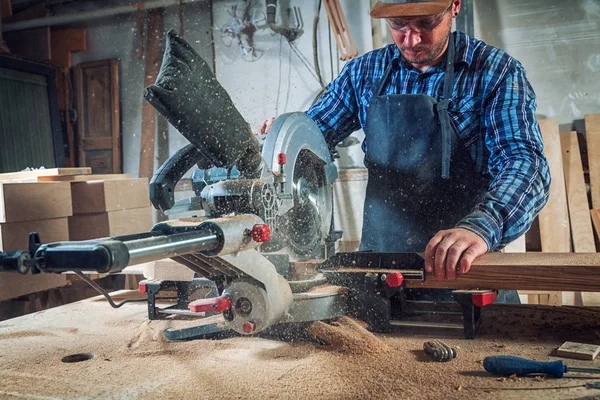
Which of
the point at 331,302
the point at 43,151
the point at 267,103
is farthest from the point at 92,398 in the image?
the point at 43,151

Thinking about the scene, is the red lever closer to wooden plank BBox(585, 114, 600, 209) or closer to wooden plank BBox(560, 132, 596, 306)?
wooden plank BBox(560, 132, 596, 306)

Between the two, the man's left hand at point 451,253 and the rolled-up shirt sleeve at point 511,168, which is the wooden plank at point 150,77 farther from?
the man's left hand at point 451,253

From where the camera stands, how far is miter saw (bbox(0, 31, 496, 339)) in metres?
0.99

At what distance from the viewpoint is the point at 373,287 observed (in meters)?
Answer: 1.40

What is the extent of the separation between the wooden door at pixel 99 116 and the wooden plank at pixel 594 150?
3.56 metres

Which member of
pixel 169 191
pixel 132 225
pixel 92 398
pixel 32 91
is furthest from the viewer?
pixel 32 91

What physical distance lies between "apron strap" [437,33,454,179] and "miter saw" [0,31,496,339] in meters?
0.45

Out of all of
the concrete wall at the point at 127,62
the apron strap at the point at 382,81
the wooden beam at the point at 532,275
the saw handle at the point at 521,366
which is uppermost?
the concrete wall at the point at 127,62

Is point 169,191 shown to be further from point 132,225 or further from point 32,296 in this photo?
point 32,296

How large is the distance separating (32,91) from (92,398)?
164 inches

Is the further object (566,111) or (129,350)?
(566,111)

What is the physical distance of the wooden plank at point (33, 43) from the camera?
485 centimetres

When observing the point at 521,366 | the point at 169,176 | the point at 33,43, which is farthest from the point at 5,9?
the point at 521,366

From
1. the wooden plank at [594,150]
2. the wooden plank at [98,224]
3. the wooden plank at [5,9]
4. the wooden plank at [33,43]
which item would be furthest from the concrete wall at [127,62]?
the wooden plank at [594,150]
